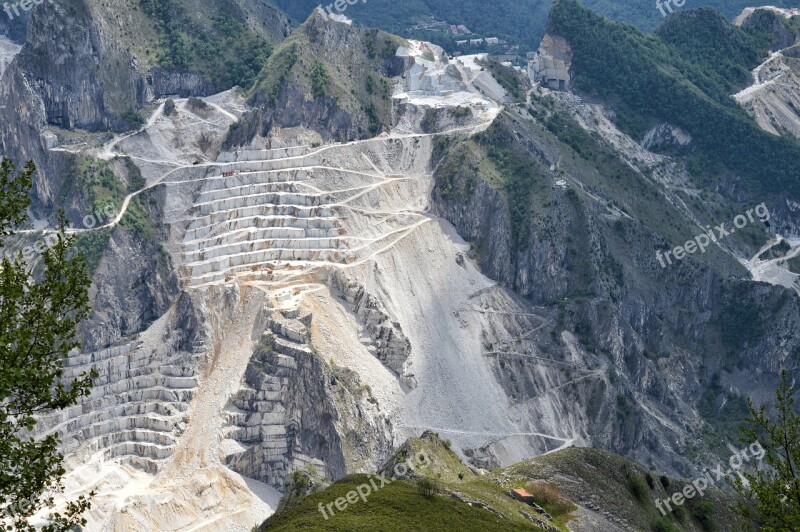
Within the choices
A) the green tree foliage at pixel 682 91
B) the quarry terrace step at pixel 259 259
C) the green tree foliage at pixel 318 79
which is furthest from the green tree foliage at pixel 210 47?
the green tree foliage at pixel 682 91

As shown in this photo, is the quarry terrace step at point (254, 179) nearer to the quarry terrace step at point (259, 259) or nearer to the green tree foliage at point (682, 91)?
the quarry terrace step at point (259, 259)

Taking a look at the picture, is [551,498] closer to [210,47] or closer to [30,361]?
[30,361]

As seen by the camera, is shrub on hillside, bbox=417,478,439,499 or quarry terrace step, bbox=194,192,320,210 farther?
quarry terrace step, bbox=194,192,320,210

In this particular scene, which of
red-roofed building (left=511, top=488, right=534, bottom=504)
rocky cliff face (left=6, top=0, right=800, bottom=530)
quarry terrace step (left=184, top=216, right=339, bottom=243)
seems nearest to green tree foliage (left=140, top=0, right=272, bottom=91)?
rocky cliff face (left=6, top=0, right=800, bottom=530)

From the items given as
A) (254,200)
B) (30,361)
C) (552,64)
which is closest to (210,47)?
(254,200)

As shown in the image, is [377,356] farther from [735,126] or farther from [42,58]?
[735,126]

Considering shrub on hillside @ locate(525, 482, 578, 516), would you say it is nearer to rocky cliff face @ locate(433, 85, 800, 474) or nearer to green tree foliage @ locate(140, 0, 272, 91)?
rocky cliff face @ locate(433, 85, 800, 474)

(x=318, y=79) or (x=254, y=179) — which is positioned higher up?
(x=318, y=79)

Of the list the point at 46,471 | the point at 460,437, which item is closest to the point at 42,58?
the point at 460,437
